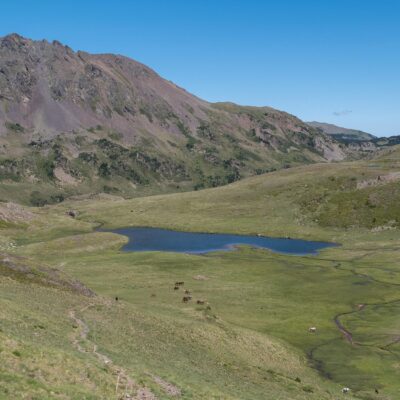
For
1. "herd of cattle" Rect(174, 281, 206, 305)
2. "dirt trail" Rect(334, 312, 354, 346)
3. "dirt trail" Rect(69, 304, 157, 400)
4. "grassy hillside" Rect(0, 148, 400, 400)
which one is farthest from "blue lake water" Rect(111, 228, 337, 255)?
"dirt trail" Rect(69, 304, 157, 400)

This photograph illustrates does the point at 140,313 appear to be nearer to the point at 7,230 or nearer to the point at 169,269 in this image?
the point at 169,269

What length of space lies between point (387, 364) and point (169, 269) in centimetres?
6988

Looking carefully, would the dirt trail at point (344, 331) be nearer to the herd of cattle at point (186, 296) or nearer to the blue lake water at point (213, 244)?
the herd of cattle at point (186, 296)

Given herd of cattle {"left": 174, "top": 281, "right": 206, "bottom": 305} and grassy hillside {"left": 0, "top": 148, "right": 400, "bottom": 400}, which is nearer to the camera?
grassy hillside {"left": 0, "top": 148, "right": 400, "bottom": 400}

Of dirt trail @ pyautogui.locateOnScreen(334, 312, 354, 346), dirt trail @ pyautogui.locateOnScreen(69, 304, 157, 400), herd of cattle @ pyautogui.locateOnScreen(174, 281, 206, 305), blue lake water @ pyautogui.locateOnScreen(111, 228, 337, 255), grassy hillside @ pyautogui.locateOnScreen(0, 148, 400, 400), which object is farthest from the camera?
blue lake water @ pyautogui.locateOnScreen(111, 228, 337, 255)

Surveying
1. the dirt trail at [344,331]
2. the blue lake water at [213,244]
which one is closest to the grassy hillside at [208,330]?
the dirt trail at [344,331]

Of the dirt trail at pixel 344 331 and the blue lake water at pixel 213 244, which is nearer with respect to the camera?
the dirt trail at pixel 344 331

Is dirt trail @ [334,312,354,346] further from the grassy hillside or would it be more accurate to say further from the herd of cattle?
the herd of cattle

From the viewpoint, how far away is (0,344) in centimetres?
3462

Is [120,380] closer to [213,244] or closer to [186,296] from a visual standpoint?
[186,296]

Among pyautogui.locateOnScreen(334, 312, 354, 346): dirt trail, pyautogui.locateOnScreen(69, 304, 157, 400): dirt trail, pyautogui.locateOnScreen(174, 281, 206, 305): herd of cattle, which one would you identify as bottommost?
pyautogui.locateOnScreen(334, 312, 354, 346): dirt trail

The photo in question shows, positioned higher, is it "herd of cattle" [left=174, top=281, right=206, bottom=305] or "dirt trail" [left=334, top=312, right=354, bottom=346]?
"herd of cattle" [left=174, top=281, right=206, bottom=305]

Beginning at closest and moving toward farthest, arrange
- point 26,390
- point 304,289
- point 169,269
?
point 26,390, point 304,289, point 169,269

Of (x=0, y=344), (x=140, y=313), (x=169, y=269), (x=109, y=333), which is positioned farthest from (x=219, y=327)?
(x=169, y=269)
